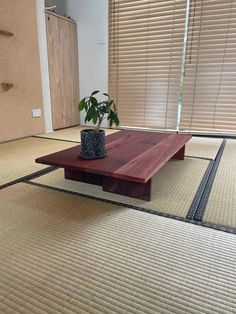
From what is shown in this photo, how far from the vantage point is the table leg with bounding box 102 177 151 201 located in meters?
1.29

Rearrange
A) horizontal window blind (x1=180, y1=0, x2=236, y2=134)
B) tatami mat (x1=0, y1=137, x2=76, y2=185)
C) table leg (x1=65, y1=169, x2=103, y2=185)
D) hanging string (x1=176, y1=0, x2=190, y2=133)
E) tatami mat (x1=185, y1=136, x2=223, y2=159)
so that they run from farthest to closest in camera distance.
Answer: hanging string (x1=176, y1=0, x2=190, y2=133) → horizontal window blind (x1=180, y1=0, x2=236, y2=134) → tatami mat (x1=185, y1=136, x2=223, y2=159) → tatami mat (x1=0, y1=137, x2=76, y2=185) → table leg (x1=65, y1=169, x2=103, y2=185)

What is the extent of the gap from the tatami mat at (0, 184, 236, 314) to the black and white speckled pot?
1.06ft

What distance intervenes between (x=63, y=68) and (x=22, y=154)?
5.94ft

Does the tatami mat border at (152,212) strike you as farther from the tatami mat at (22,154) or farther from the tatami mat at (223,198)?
the tatami mat at (22,154)

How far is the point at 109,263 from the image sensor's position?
0.82 m

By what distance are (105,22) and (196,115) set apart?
74.9 inches

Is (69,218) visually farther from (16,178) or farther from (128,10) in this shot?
(128,10)

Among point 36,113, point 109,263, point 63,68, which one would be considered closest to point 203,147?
point 109,263

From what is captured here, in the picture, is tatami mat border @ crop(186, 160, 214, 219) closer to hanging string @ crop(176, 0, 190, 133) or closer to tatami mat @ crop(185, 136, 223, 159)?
tatami mat @ crop(185, 136, 223, 159)

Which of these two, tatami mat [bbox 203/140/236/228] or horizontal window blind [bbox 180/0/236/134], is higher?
horizontal window blind [bbox 180/0/236/134]

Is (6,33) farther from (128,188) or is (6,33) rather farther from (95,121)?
(128,188)

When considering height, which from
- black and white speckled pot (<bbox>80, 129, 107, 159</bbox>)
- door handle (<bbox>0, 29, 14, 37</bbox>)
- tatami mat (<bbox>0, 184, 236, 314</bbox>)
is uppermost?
door handle (<bbox>0, 29, 14, 37</bbox>)

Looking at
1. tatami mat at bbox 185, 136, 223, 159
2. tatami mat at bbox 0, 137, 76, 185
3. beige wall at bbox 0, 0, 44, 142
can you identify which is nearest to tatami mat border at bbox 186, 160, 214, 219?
tatami mat at bbox 185, 136, 223, 159

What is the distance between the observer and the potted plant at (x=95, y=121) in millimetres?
1265
